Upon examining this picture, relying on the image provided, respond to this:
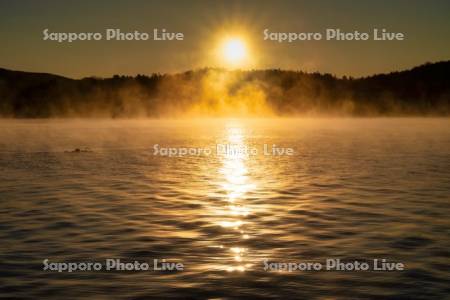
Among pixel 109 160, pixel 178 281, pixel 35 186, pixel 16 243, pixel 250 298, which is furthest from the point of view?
pixel 109 160

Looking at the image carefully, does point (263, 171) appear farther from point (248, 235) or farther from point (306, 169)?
point (248, 235)

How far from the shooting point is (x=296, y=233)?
19328mm

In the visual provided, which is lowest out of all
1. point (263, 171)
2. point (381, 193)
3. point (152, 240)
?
point (152, 240)

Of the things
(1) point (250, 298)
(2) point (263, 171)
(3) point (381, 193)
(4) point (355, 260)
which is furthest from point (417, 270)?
(2) point (263, 171)

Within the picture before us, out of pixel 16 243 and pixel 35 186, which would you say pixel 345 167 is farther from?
pixel 16 243

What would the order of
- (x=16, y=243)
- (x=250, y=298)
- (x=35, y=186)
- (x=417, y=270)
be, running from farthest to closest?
(x=35, y=186)
(x=16, y=243)
(x=417, y=270)
(x=250, y=298)

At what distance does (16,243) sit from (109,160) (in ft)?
104

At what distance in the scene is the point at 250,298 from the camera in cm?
1287

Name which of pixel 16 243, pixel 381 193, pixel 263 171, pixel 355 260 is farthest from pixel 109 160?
pixel 355 260

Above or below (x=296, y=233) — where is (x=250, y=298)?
below

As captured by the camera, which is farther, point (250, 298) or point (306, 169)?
point (306, 169)

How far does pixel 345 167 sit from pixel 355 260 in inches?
1063

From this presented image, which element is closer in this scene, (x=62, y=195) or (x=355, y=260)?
(x=355, y=260)

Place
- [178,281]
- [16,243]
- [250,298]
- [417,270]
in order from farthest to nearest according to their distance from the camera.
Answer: [16,243] → [417,270] → [178,281] → [250,298]
